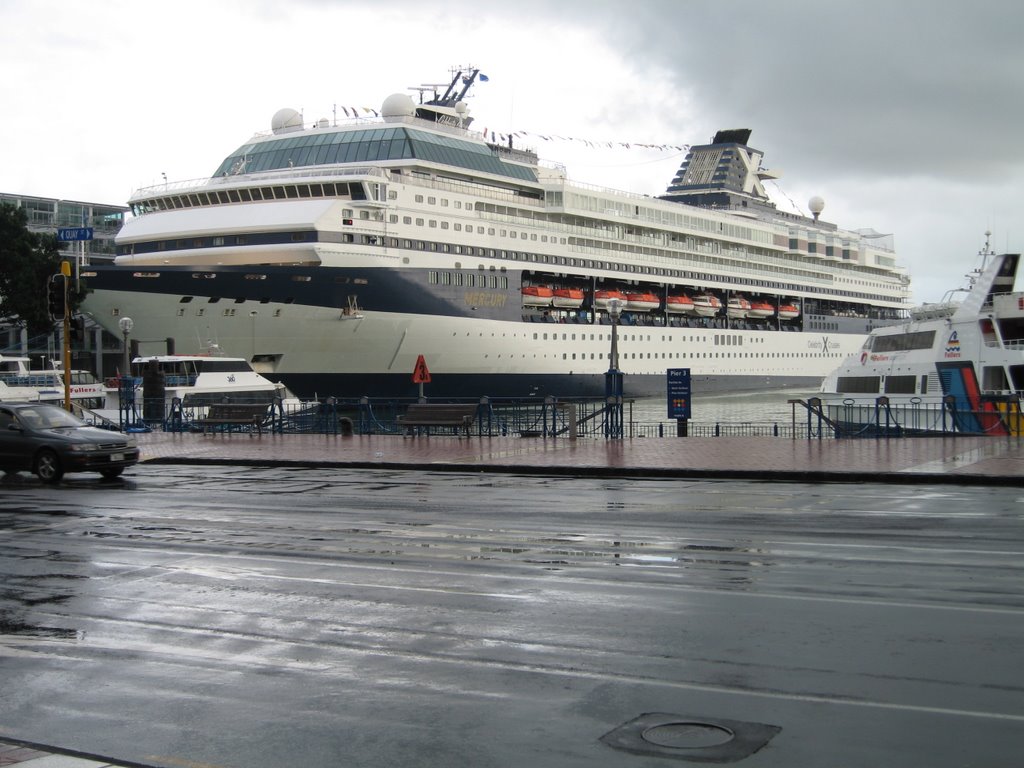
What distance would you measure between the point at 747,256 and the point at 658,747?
80.4 m

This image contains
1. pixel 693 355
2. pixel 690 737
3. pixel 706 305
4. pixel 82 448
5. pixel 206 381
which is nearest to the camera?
pixel 690 737

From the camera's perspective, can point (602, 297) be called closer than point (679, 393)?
No

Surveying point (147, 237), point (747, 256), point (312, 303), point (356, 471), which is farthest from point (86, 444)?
point (747, 256)

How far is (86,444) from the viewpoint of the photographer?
18.3 meters

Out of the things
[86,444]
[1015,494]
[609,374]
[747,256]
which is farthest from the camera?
[747,256]

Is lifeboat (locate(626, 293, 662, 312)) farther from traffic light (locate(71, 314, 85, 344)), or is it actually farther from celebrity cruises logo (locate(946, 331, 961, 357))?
traffic light (locate(71, 314, 85, 344))

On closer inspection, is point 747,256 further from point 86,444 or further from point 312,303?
point 86,444

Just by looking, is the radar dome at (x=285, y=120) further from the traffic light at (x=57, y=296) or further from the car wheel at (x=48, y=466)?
the car wheel at (x=48, y=466)

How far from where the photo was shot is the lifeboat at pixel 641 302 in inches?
2729

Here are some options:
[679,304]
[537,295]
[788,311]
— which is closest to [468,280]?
[537,295]

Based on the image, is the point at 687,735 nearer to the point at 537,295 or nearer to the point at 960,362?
the point at 960,362

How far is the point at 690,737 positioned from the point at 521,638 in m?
2.02

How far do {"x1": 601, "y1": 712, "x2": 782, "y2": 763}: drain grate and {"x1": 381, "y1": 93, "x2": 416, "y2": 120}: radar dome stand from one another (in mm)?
57392

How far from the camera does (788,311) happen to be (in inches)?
3435
